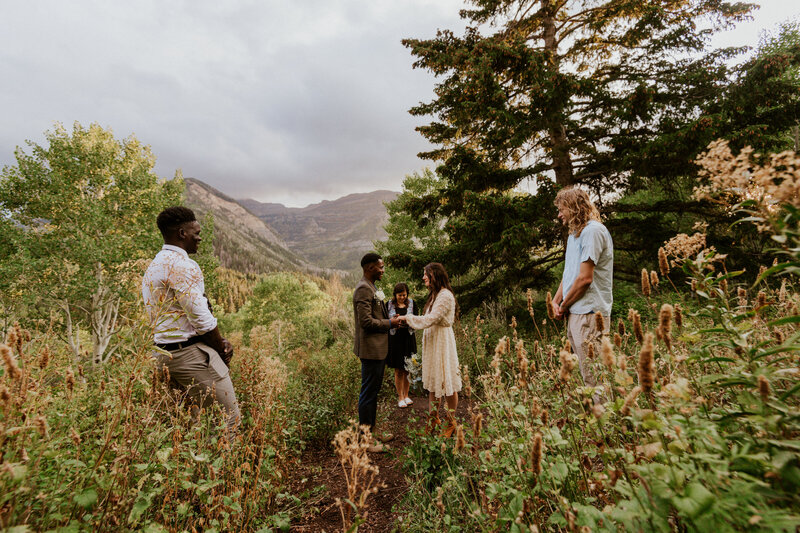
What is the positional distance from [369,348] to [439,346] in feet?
3.22

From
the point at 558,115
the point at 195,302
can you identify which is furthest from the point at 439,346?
the point at 558,115

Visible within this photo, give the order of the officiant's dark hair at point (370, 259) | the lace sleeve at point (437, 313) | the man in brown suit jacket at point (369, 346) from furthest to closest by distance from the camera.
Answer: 1. the officiant's dark hair at point (370, 259)
2. the man in brown suit jacket at point (369, 346)
3. the lace sleeve at point (437, 313)

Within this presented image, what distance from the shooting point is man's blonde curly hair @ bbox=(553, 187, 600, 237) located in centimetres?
323

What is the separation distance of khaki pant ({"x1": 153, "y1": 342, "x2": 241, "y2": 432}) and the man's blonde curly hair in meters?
3.80

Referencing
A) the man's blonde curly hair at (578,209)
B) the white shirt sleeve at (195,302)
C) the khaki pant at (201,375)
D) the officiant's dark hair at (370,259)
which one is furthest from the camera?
the officiant's dark hair at (370,259)

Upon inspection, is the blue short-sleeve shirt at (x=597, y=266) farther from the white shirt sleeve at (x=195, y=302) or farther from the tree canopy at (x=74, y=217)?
the tree canopy at (x=74, y=217)

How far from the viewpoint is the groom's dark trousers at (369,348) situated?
14.0ft

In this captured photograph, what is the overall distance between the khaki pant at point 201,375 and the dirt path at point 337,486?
1.24 metres

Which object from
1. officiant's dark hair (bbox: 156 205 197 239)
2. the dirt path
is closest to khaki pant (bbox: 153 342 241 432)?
officiant's dark hair (bbox: 156 205 197 239)

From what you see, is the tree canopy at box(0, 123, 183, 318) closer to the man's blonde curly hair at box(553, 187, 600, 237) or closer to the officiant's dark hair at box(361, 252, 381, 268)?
the officiant's dark hair at box(361, 252, 381, 268)

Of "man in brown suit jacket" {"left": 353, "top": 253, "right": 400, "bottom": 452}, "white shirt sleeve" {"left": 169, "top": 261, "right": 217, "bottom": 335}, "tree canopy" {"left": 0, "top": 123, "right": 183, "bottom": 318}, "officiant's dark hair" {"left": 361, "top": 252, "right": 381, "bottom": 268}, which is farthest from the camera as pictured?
"tree canopy" {"left": 0, "top": 123, "right": 183, "bottom": 318}

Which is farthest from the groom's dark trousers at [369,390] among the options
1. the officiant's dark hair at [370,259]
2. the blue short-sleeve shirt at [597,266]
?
the blue short-sleeve shirt at [597,266]

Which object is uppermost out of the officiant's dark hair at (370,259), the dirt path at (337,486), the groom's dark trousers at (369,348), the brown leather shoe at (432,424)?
the officiant's dark hair at (370,259)

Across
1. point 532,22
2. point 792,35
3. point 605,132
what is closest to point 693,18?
point 605,132
